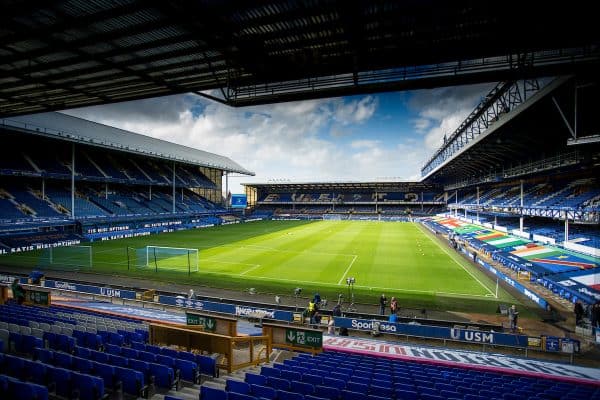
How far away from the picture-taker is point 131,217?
164 ft

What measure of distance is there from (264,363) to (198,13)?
9.37m

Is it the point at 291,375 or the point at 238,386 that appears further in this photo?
the point at 291,375

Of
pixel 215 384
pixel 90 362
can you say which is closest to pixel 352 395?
pixel 215 384

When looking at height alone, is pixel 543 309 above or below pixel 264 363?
below

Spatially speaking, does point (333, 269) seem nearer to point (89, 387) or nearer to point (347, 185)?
point (89, 387)

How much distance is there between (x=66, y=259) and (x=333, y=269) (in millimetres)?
24775

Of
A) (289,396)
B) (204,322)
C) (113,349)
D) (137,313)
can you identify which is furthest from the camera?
(137,313)

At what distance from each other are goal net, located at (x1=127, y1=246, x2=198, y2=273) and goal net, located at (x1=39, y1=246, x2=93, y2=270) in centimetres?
368

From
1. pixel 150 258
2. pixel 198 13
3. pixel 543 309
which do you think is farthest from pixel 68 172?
pixel 543 309

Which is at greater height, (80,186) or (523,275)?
(80,186)

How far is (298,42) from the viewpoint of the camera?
898cm

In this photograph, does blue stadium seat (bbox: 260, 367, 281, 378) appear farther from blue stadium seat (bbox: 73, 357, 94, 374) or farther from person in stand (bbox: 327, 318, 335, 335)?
person in stand (bbox: 327, 318, 335, 335)

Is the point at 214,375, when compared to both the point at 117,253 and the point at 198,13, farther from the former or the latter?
the point at 117,253

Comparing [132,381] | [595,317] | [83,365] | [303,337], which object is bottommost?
[595,317]
